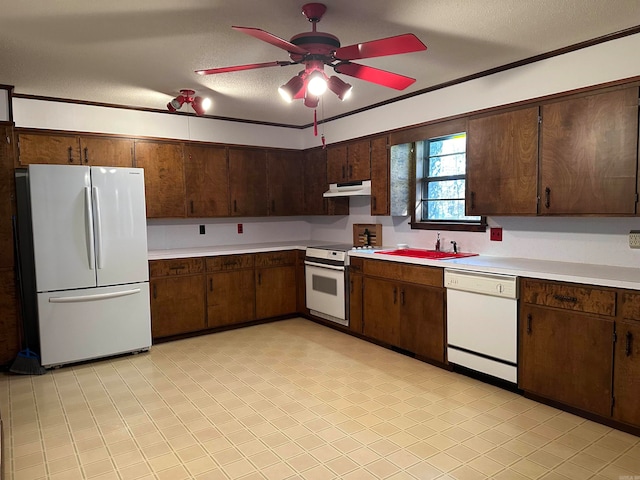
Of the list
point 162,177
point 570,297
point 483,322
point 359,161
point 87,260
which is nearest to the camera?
point 570,297

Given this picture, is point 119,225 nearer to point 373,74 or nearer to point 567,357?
point 373,74

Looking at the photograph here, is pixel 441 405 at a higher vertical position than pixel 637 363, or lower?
lower

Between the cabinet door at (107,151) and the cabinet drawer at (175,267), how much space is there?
109 centimetres

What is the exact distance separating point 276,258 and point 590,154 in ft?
11.0

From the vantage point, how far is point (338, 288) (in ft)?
15.1

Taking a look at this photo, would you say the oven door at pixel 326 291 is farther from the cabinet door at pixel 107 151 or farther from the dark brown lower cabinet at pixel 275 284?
the cabinet door at pixel 107 151

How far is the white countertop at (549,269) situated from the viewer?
101 inches

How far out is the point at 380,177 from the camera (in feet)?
14.7

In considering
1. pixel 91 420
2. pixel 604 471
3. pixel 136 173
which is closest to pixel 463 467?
pixel 604 471

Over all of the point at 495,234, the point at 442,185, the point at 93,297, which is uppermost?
the point at 442,185

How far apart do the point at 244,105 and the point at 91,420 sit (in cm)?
317

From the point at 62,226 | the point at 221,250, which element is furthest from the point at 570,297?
the point at 62,226

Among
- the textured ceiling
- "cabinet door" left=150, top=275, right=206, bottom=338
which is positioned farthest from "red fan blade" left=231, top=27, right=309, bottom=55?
"cabinet door" left=150, top=275, right=206, bottom=338

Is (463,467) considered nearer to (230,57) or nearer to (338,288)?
(338,288)
